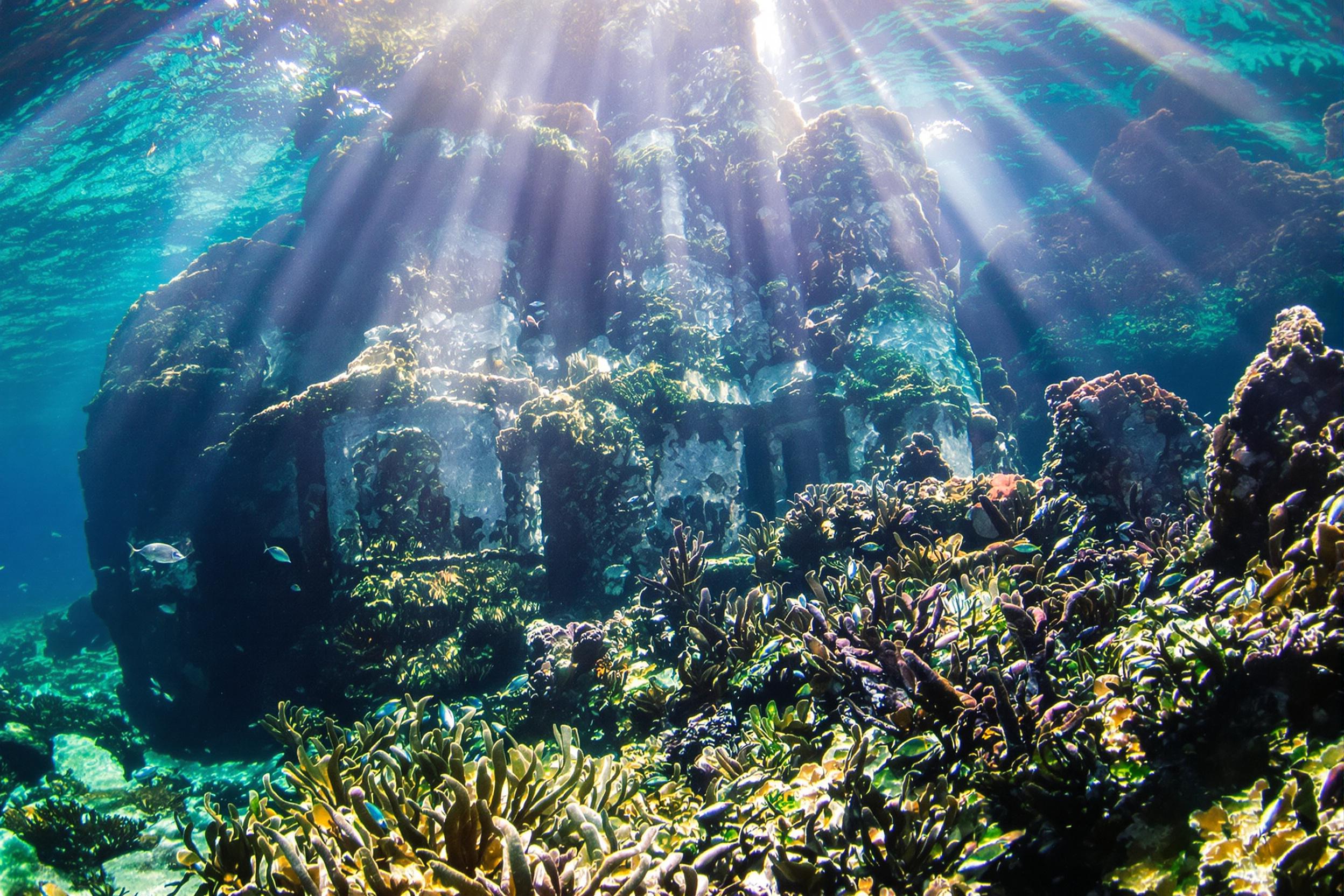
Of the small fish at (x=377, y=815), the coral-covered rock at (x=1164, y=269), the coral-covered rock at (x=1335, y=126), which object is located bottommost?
the coral-covered rock at (x=1164, y=269)

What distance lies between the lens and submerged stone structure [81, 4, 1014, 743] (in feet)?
29.7

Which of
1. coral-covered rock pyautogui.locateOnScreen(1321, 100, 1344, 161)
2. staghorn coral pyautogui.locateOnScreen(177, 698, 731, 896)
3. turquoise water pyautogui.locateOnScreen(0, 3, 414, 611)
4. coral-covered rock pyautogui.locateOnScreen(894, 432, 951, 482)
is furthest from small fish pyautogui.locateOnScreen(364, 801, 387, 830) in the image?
coral-covered rock pyautogui.locateOnScreen(1321, 100, 1344, 161)

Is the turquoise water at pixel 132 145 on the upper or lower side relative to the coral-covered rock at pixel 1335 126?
upper

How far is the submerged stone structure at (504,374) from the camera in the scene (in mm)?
9055

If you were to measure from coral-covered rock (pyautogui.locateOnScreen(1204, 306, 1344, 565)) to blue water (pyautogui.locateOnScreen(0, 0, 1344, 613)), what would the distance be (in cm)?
1790

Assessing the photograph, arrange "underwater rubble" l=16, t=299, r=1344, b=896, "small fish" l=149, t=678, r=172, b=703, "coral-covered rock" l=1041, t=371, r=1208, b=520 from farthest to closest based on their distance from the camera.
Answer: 1. "small fish" l=149, t=678, r=172, b=703
2. "coral-covered rock" l=1041, t=371, r=1208, b=520
3. "underwater rubble" l=16, t=299, r=1344, b=896

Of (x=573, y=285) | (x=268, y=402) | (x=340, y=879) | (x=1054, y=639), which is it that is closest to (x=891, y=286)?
(x=573, y=285)

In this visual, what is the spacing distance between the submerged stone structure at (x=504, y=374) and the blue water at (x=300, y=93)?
360 centimetres

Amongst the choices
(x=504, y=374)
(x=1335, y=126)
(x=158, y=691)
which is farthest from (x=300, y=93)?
(x=1335, y=126)

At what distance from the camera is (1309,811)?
5.48 feet

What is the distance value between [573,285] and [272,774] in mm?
10466

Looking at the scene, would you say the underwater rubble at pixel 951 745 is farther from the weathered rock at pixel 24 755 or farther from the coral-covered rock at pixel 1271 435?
the weathered rock at pixel 24 755

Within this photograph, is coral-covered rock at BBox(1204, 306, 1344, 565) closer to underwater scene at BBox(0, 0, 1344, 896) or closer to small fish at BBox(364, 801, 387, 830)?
underwater scene at BBox(0, 0, 1344, 896)

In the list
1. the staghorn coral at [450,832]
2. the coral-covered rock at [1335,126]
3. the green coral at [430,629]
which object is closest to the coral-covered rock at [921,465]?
the green coral at [430,629]
